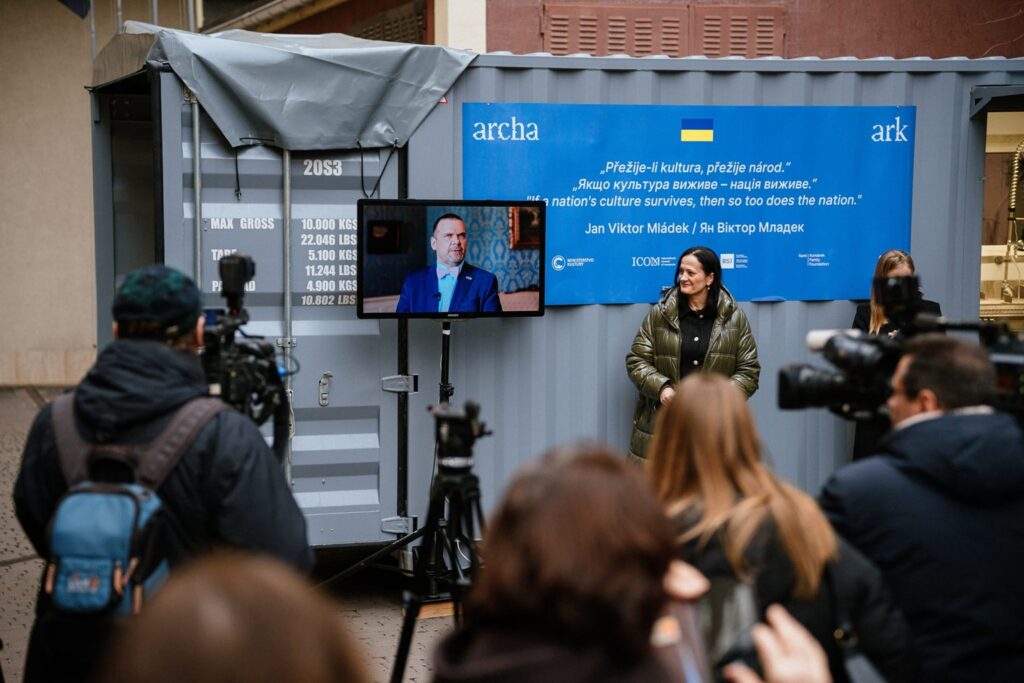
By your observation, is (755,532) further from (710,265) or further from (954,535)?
(710,265)

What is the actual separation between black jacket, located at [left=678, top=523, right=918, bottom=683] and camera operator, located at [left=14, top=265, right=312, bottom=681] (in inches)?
47.2

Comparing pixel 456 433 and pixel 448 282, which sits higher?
pixel 448 282

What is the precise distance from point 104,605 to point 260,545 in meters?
0.44

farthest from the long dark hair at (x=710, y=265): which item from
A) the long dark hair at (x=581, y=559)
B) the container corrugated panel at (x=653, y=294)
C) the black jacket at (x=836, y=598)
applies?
the long dark hair at (x=581, y=559)

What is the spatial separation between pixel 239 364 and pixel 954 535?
2214 mm

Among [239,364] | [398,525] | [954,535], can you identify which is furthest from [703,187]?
[954,535]

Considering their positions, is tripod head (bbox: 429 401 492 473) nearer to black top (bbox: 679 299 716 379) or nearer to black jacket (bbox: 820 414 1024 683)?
black jacket (bbox: 820 414 1024 683)

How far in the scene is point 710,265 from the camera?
602 cm

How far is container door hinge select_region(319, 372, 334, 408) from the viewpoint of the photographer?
5906 mm

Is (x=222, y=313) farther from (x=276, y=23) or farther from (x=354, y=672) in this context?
(x=276, y=23)

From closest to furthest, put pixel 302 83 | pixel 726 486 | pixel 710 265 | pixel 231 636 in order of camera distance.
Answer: pixel 231 636 < pixel 726 486 < pixel 302 83 < pixel 710 265

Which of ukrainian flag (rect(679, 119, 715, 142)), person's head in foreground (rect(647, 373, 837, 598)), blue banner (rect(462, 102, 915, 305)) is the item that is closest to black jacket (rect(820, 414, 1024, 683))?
person's head in foreground (rect(647, 373, 837, 598))

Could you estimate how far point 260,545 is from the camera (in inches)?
121

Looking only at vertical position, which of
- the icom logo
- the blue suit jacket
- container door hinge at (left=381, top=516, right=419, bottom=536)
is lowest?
container door hinge at (left=381, top=516, right=419, bottom=536)
